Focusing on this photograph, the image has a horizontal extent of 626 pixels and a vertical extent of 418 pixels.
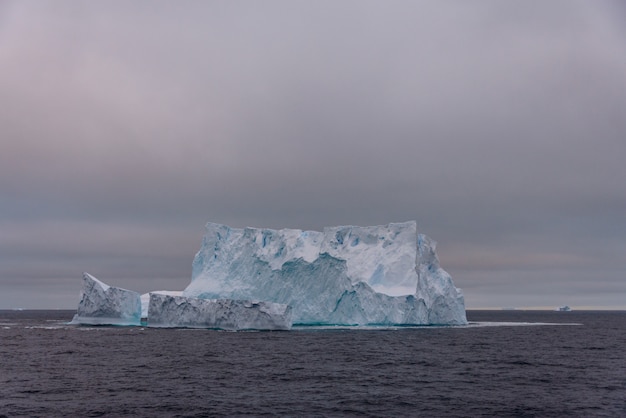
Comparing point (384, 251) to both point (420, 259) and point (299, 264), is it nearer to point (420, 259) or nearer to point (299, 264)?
point (420, 259)

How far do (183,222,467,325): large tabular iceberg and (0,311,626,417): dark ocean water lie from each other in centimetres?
561

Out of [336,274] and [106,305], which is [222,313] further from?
[106,305]

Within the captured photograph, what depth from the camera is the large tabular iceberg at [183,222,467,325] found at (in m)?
43.7

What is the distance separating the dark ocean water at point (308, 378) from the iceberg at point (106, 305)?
821 centimetres

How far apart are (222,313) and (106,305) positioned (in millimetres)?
10175

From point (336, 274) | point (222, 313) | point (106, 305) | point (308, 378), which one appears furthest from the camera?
point (106, 305)

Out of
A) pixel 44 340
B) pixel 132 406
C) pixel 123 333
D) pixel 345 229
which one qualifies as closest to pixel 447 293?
pixel 345 229

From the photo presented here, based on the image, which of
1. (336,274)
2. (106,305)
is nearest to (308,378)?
(336,274)

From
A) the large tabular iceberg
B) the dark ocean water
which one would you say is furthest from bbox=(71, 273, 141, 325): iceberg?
the dark ocean water

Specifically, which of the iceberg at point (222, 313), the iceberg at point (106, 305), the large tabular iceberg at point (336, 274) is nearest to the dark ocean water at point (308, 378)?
the iceberg at point (222, 313)

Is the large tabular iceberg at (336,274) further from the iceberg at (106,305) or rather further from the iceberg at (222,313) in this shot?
the iceberg at (106,305)

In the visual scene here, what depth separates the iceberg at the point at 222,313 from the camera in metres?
41.9

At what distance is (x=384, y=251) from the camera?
46594 mm

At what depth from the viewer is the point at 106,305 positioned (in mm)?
48031
